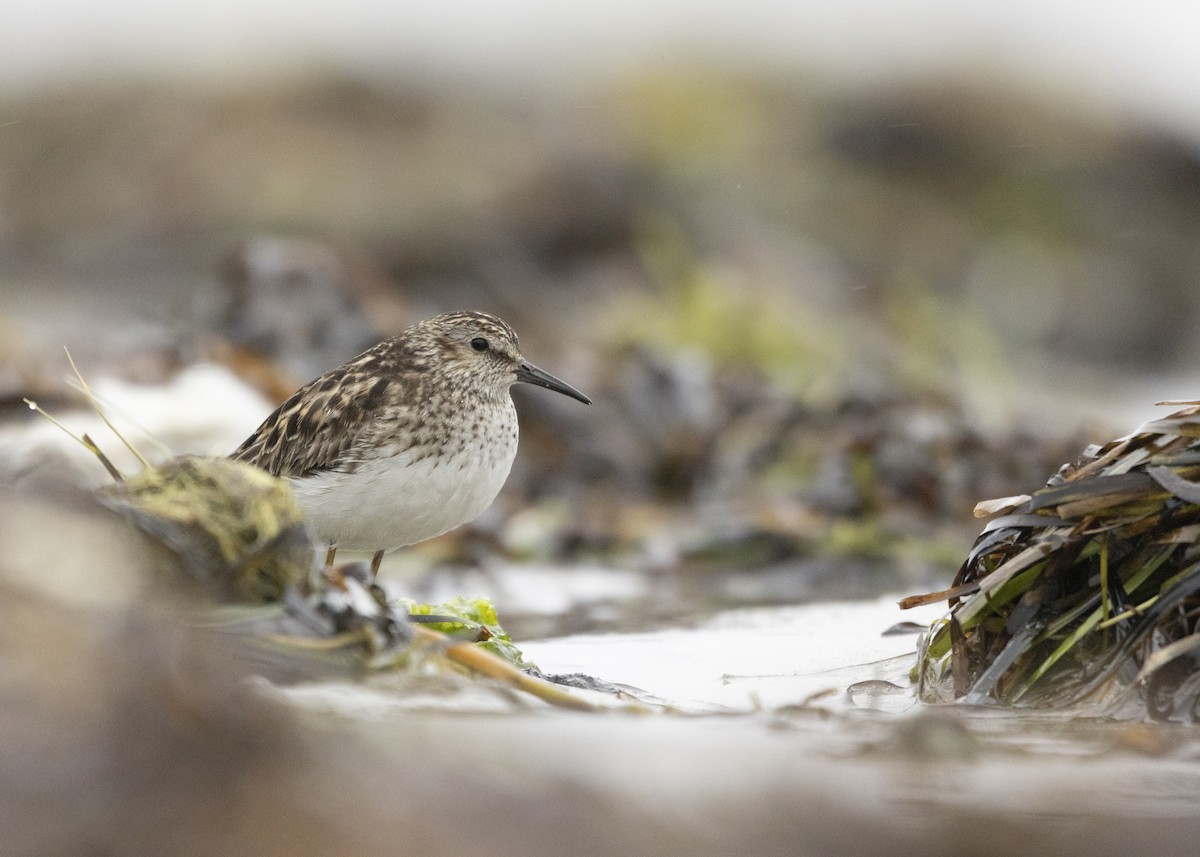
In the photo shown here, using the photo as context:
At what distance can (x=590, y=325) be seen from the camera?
11.1 metres

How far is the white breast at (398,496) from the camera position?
13.3ft

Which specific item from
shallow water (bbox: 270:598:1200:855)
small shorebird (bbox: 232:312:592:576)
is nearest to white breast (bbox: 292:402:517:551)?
small shorebird (bbox: 232:312:592:576)

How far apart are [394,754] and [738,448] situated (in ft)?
18.9

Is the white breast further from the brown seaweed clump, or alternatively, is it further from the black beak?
the brown seaweed clump

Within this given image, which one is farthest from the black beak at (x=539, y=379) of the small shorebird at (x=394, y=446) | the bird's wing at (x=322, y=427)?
the bird's wing at (x=322, y=427)

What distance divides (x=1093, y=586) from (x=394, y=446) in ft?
6.70

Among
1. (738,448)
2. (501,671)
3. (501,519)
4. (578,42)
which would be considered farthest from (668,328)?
(578,42)

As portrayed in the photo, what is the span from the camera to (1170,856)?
1.78 metres

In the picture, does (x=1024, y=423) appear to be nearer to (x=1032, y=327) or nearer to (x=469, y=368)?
(x=469, y=368)

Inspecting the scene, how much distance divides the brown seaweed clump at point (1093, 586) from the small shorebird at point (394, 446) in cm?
156

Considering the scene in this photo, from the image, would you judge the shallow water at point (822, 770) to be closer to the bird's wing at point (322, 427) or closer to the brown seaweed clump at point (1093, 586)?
the brown seaweed clump at point (1093, 586)

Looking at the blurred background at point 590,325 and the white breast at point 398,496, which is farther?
the white breast at point 398,496

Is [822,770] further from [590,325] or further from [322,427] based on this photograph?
[590,325]

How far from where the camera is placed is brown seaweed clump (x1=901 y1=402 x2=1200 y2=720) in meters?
2.81
